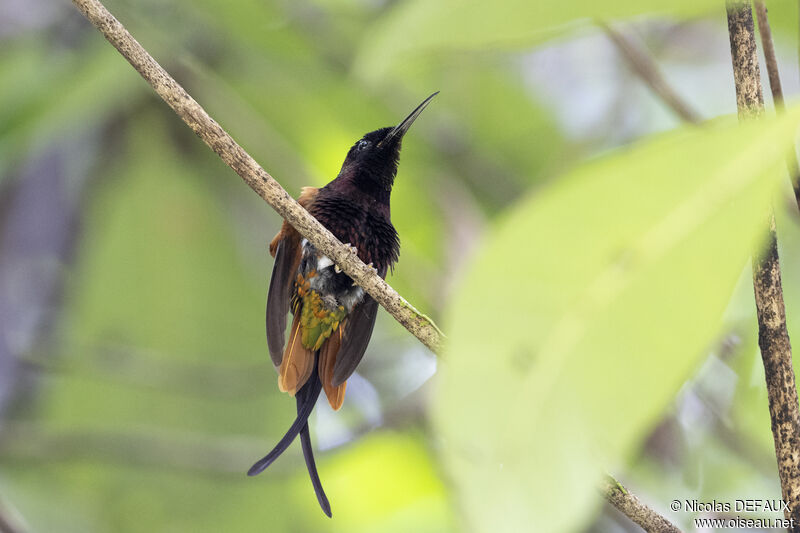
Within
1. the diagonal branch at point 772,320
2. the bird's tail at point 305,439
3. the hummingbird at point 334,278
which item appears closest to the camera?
the diagonal branch at point 772,320

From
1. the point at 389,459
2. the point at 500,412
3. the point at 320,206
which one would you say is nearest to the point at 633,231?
the point at 500,412

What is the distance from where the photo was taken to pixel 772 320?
32.5 inches

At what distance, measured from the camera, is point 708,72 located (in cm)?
387

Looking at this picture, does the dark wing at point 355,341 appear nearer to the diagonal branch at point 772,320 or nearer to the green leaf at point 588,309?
the diagonal branch at point 772,320

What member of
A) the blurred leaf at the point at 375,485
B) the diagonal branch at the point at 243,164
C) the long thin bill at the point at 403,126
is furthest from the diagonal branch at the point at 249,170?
the blurred leaf at the point at 375,485

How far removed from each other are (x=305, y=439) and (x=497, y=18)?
5.78ft

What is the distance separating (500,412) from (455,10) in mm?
232

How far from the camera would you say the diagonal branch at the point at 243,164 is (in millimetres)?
965

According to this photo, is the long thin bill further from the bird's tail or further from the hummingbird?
the bird's tail

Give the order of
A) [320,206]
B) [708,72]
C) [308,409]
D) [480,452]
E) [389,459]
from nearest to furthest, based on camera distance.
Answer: [480,452] < [308,409] < [320,206] < [389,459] < [708,72]

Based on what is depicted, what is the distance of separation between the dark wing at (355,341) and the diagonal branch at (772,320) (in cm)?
151

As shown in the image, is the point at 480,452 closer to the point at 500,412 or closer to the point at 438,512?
the point at 500,412

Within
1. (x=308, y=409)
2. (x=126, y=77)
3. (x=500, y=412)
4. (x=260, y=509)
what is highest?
(x=500, y=412)

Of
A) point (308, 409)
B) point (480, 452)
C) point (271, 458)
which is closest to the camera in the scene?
point (480, 452)
